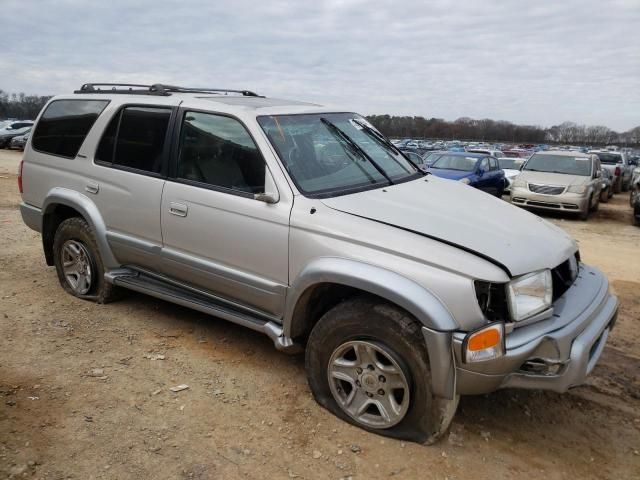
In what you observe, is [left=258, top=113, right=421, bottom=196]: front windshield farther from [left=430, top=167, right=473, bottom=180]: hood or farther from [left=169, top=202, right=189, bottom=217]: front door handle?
[left=430, top=167, right=473, bottom=180]: hood

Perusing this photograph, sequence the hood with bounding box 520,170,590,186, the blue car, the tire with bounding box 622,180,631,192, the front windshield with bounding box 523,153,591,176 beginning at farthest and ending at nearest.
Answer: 1. the tire with bounding box 622,180,631,192
2. the blue car
3. the front windshield with bounding box 523,153,591,176
4. the hood with bounding box 520,170,590,186

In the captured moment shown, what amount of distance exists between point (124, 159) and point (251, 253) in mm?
1581

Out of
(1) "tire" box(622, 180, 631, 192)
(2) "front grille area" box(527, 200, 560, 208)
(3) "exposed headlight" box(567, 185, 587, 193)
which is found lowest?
(1) "tire" box(622, 180, 631, 192)

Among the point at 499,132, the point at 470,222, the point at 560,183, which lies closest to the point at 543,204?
the point at 560,183

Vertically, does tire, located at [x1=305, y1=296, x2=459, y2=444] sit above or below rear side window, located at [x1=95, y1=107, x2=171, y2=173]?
below

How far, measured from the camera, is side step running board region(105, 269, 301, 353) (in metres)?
3.36

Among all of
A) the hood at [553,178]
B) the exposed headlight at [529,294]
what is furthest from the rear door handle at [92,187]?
the hood at [553,178]

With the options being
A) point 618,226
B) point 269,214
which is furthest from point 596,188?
point 269,214

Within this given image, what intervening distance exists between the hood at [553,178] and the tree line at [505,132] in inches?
2595

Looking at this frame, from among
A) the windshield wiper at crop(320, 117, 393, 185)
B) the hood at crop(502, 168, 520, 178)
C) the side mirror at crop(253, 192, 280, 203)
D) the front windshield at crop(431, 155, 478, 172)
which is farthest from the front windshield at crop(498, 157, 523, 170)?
the side mirror at crop(253, 192, 280, 203)

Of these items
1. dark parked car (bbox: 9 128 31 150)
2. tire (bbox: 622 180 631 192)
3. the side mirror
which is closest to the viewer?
the side mirror

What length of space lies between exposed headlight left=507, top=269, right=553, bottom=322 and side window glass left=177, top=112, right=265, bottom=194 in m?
1.65

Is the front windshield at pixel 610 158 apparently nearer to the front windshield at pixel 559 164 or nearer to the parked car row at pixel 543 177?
the parked car row at pixel 543 177

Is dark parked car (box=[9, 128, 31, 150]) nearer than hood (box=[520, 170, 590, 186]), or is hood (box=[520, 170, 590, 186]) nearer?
hood (box=[520, 170, 590, 186])
